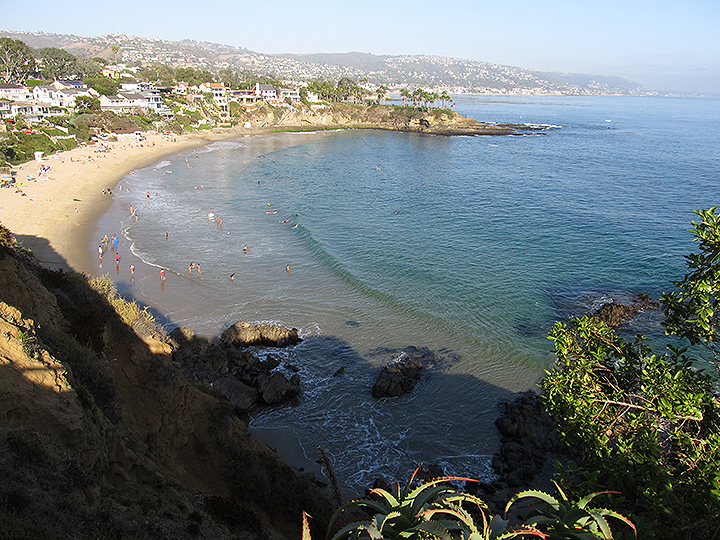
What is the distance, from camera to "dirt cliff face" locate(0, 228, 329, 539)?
22.1 feet

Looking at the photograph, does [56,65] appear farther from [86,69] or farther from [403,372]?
[403,372]

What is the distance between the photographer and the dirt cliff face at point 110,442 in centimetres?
675

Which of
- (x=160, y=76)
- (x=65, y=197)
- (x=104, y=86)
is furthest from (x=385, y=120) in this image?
(x=65, y=197)

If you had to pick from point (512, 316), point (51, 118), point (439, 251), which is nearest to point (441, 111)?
point (51, 118)

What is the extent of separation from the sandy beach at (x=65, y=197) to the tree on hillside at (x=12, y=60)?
58495 millimetres

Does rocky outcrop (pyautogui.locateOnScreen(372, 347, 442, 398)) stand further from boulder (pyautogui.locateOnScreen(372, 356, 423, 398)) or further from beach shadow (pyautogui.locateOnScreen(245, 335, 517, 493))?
beach shadow (pyautogui.locateOnScreen(245, 335, 517, 493))

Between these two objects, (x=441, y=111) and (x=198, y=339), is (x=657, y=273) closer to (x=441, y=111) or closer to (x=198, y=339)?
(x=198, y=339)

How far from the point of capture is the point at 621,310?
998 inches

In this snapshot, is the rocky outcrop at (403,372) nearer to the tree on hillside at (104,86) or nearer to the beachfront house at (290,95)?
the tree on hillside at (104,86)

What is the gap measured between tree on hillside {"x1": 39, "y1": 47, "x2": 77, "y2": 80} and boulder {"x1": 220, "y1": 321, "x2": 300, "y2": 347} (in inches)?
5254

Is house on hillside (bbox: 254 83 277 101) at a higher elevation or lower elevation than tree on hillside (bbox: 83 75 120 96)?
higher

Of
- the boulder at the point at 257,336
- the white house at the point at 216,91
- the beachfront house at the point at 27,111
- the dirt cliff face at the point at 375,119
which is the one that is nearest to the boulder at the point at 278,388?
the boulder at the point at 257,336

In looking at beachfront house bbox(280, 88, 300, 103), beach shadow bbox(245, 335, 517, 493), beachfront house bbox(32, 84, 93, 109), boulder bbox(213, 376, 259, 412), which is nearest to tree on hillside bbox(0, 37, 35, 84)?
beachfront house bbox(32, 84, 93, 109)

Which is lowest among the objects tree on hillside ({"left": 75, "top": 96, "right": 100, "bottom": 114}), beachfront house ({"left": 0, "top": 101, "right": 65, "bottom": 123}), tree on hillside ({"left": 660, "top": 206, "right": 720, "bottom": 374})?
tree on hillside ({"left": 660, "top": 206, "right": 720, "bottom": 374})
